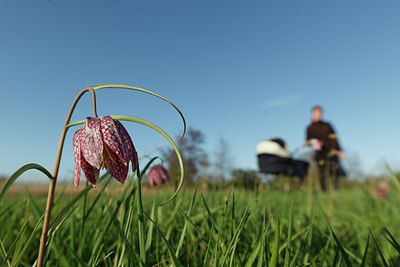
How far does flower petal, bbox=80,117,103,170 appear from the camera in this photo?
618 millimetres

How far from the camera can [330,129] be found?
5.41 metres

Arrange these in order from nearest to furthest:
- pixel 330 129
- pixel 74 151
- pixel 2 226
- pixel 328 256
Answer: pixel 74 151 < pixel 328 256 < pixel 2 226 < pixel 330 129

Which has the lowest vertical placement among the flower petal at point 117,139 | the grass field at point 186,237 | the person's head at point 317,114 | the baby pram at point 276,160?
the grass field at point 186,237

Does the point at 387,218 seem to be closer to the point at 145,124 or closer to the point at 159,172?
the point at 159,172

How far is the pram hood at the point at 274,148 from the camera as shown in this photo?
5871mm

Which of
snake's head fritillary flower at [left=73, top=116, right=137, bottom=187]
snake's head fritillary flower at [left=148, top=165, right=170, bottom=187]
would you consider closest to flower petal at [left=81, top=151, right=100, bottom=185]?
snake's head fritillary flower at [left=73, top=116, right=137, bottom=187]

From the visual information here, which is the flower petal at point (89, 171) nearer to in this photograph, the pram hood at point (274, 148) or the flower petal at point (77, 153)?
the flower petal at point (77, 153)

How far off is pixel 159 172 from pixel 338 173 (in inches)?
200

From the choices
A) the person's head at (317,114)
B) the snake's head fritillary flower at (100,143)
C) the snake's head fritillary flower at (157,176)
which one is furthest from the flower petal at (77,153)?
the person's head at (317,114)

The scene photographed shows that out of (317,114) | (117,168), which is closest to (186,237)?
(117,168)

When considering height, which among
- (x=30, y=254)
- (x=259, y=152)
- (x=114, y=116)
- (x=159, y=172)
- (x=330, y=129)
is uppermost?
(x=330, y=129)

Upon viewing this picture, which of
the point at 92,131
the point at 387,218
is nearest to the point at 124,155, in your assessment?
the point at 92,131

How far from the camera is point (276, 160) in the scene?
5.87 m

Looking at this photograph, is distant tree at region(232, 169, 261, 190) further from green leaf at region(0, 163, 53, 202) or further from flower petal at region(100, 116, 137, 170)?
green leaf at region(0, 163, 53, 202)
